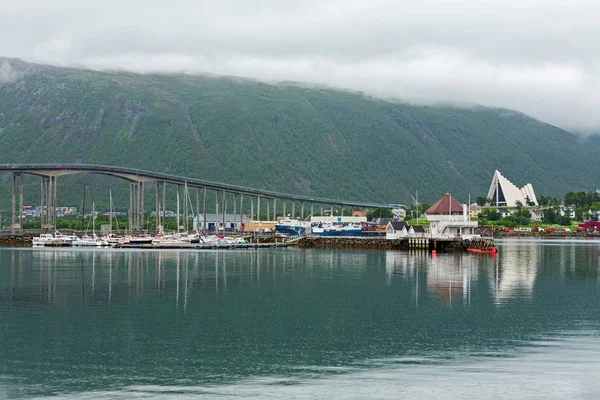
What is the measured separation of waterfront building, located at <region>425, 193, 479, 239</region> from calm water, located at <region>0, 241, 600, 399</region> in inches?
1991

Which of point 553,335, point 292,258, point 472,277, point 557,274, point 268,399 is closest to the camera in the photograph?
point 268,399

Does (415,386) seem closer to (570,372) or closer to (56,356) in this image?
(570,372)

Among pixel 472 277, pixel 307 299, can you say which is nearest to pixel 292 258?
pixel 472 277

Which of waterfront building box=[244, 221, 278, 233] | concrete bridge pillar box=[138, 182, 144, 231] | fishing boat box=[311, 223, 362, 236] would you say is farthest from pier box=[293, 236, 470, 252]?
waterfront building box=[244, 221, 278, 233]

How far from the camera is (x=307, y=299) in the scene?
4972 cm

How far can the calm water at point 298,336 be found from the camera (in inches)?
1065

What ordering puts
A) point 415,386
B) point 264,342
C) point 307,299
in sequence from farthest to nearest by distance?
point 307,299
point 264,342
point 415,386

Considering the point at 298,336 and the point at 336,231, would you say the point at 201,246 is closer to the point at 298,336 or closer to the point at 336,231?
the point at 336,231

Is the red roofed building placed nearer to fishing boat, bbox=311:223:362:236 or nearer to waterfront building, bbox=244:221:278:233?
fishing boat, bbox=311:223:362:236

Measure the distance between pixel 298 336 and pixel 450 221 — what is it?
85.3 meters

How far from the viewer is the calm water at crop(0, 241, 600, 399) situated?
27.0 m

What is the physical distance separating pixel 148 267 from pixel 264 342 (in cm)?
4502

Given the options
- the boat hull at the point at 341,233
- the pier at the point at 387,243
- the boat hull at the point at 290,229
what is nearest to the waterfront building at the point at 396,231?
the pier at the point at 387,243

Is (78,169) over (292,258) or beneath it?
over
